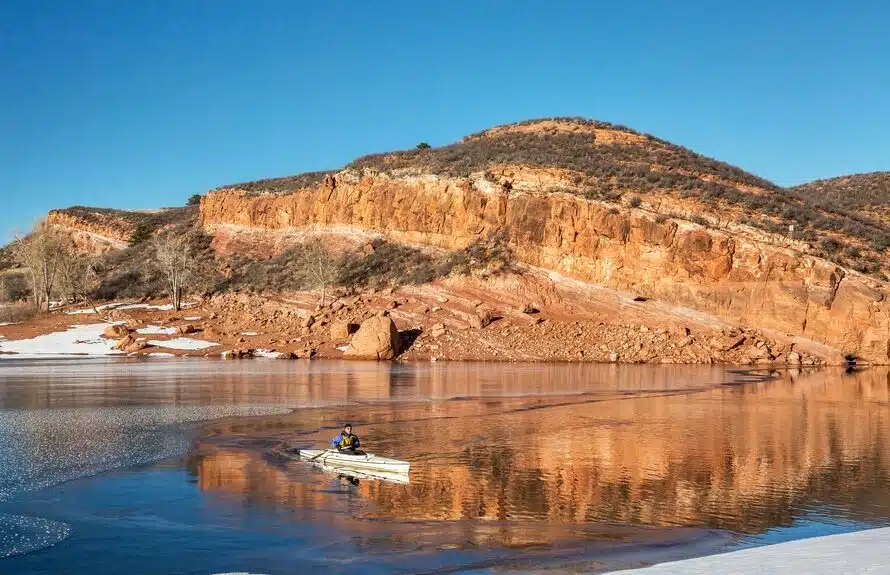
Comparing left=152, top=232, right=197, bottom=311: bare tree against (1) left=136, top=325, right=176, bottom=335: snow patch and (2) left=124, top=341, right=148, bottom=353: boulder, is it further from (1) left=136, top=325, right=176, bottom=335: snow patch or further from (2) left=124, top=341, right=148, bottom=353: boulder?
(2) left=124, top=341, right=148, bottom=353: boulder

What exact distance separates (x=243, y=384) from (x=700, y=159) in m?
51.0

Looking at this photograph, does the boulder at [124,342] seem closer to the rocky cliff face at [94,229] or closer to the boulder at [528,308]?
the boulder at [528,308]

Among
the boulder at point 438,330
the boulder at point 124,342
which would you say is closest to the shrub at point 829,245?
the boulder at point 438,330

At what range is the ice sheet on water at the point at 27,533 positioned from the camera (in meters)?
11.5

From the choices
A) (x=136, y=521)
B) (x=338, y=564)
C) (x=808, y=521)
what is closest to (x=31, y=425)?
(x=136, y=521)

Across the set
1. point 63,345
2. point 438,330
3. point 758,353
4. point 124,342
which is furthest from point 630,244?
point 63,345

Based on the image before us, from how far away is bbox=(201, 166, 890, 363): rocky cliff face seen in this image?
161 ft

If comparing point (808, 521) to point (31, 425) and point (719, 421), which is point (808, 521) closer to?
point (719, 421)

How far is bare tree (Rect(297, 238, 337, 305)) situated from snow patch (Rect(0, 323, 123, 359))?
1493 centimetres

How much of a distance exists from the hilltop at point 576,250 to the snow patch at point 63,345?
1138cm

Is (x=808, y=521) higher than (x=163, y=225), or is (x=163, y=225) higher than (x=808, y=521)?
(x=163, y=225)

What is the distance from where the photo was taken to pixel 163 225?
94.4 meters

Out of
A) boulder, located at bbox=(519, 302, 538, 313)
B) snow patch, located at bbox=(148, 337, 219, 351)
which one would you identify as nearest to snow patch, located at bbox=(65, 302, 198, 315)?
snow patch, located at bbox=(148, 337, 219, 351)

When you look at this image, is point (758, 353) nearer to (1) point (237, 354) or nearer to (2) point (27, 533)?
(1) point (237, 354)
